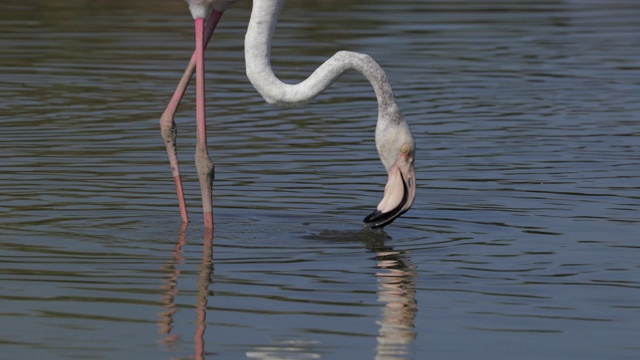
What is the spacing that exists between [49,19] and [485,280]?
16.3m

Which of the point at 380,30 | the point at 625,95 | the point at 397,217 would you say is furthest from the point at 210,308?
the point at 380,30

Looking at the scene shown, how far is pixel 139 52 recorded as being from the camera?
18984 millimetres

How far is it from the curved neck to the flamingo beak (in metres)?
0.42

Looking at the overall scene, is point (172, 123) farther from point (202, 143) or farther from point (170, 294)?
point (170, 294)

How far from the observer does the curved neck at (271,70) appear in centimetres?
A: 897

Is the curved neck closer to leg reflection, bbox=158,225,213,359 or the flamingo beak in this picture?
the flamingo beak

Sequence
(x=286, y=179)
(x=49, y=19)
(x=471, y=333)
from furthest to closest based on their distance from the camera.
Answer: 1. (x=49, y=19)
2. (x=286, y=179)
3. (x=471, y=333)

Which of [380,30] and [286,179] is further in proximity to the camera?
[380,30]

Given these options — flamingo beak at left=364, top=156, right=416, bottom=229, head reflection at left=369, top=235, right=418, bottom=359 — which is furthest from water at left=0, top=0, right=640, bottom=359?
flamingo beak at left=364, top=156, right=416, bottom=229

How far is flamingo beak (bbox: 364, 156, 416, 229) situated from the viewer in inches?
349

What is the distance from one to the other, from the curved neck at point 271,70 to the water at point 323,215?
75cm

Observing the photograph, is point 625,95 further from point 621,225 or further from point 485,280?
point 485,280

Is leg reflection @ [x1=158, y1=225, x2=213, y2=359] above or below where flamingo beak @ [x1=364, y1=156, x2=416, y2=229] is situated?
below

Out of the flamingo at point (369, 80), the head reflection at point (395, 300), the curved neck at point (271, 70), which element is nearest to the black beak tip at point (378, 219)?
the flamingo at point (369, 80)
